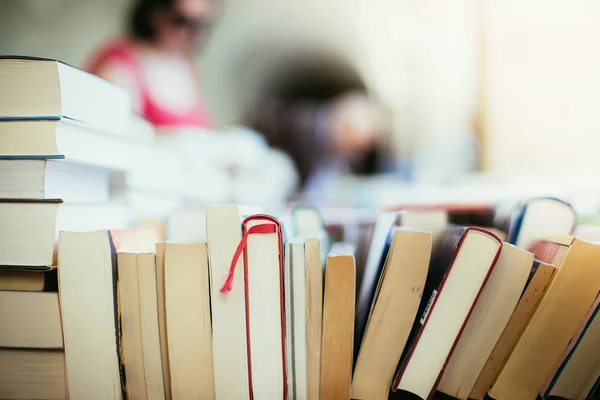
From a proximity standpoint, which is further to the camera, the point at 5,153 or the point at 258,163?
the point at 258,163

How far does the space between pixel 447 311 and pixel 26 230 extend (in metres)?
0.44

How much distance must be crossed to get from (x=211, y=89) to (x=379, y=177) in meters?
0.82

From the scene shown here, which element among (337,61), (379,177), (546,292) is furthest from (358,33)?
(546,292)

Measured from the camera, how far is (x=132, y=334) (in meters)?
0.44

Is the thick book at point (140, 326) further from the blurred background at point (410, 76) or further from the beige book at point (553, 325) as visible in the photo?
the blurred background at point (410, 76)

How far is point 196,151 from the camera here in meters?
1.04

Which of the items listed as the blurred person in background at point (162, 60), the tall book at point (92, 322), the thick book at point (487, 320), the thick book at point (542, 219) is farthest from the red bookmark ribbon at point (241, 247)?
the blurred person in background at point (162, 60)

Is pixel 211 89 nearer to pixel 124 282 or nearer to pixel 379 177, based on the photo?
pixel 379 177

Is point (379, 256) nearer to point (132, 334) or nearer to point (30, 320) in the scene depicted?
point (132, 334)

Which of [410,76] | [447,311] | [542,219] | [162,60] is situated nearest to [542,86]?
[410,76]

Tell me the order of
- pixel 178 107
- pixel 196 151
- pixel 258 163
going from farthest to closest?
pixel 178 107 → pixel 258 163 → pixel 196 151

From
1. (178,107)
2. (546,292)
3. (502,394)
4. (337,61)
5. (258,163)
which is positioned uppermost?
(337,61)

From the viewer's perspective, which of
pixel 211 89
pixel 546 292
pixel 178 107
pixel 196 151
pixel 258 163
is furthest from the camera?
pixel 211 89

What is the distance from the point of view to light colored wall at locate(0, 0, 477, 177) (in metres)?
1.82
